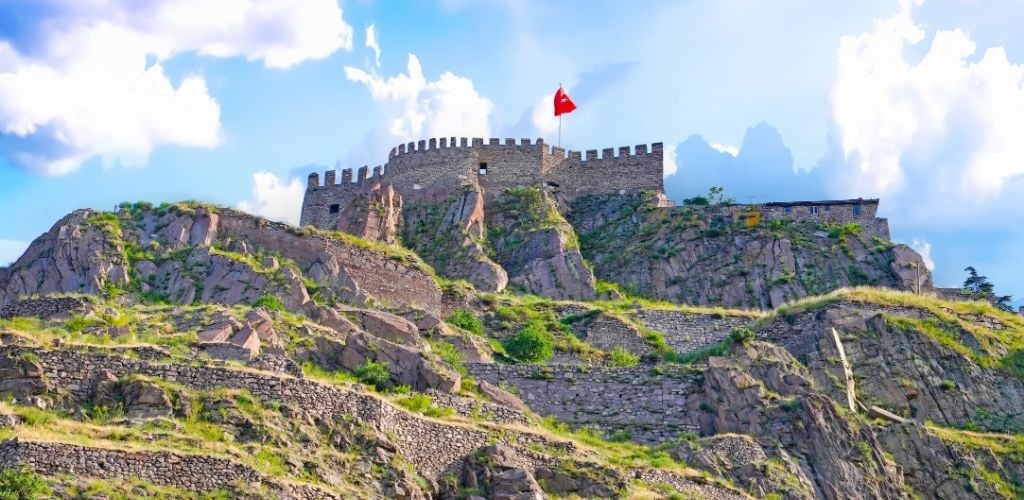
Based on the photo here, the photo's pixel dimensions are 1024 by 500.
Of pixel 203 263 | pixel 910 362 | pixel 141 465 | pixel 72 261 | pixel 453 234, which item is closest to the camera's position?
pixel 141 465

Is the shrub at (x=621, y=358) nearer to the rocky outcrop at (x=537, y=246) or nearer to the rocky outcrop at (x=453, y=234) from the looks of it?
the rocky outcrop at (x=537, y=246)

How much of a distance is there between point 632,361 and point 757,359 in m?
5.84

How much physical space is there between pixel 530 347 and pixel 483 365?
4.83 metres

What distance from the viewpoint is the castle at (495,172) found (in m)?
70.4

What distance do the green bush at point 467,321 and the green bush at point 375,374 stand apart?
1199cm

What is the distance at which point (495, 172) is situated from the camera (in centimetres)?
7106

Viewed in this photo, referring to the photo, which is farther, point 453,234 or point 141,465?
point 453,234

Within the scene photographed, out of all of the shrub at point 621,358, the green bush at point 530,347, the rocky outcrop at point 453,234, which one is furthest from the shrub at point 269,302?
the rocky outcrop at point 453,234

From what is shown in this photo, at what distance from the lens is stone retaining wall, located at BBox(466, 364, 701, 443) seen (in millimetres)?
43656

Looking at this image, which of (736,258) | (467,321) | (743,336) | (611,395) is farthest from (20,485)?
(736,258)

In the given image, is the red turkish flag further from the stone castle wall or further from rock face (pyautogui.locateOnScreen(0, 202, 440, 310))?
rock face (pyautogui.locateOnScreen(0, 202, 440, 310))

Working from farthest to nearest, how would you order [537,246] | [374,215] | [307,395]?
[374,215], [537,246], [307,395]

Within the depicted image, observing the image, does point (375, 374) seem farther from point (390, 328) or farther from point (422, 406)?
point (390, 328)

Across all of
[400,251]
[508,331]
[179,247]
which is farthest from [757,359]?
[179,247]
